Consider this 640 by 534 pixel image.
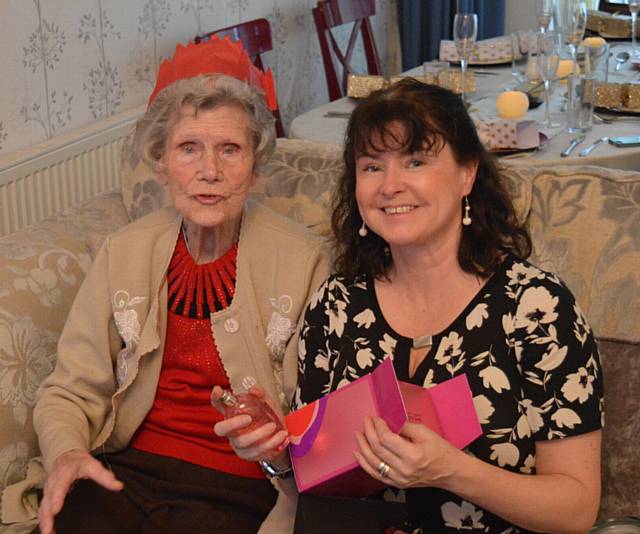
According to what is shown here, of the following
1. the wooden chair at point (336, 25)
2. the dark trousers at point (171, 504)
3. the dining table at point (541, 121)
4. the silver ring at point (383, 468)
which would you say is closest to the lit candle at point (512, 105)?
the dining table at point (541, 121)

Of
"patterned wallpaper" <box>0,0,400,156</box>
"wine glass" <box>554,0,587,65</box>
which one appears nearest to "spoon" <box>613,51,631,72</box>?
"wine glass" <box>554,0,587,65</box>

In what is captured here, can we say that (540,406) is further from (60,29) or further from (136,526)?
(60,29)

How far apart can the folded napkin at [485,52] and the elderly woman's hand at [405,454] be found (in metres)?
2.44

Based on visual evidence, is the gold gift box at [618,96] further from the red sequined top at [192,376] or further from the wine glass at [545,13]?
the red sequined top at [192,376]

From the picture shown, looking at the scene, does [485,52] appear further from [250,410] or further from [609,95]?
[250,410]

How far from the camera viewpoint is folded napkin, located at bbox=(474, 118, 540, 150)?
256 cm

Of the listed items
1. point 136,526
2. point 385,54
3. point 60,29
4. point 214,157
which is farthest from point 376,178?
point 385,54

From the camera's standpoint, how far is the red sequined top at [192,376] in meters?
1.77

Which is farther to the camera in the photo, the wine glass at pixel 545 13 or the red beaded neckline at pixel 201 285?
the wine glass at pixel 545 13

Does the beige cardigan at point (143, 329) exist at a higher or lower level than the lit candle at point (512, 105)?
lower

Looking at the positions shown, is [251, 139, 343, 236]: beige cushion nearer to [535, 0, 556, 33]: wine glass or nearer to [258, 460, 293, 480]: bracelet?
[258, 460, 293, 480]: bracelet

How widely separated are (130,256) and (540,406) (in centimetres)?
77

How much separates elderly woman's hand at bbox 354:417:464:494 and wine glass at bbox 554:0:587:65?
2290 millimetres

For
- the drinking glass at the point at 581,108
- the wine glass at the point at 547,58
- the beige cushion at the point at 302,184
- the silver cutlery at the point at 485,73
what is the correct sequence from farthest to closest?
the silver cutlery at the point at 485,73, the wine glass at the point at 547,58, the drinking glass at the point at 581,108, the beige cushion at the point at 302,184
